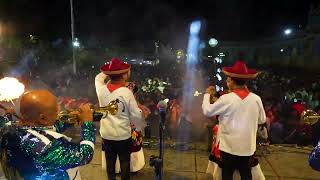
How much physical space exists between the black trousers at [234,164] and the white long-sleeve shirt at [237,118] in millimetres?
72

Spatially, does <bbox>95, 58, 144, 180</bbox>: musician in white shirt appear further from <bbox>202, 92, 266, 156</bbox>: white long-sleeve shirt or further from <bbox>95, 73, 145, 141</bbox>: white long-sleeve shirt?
<bbox>202, 92, 266, 156</bbox>: white long-sleeve shirt

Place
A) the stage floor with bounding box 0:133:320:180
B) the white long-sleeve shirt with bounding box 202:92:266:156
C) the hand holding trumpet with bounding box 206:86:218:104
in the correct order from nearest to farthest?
the white long-sleeve shirt with bounding box 202:92:266:156 < the hand holding trumpet with bounding box 206:86:218:104 < the stage floor with bounding box 0:133:320:180

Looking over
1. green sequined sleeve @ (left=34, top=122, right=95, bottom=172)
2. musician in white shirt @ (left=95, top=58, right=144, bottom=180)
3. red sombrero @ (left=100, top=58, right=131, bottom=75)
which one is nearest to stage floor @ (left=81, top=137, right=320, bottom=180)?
musician in white shirt @ (left=95, top=58, right=144, bottom=180)

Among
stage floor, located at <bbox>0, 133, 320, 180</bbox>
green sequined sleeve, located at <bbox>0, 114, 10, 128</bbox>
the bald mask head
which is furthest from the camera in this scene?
stage floor, located at <bbox>0, 133, 320, 180</bbox>

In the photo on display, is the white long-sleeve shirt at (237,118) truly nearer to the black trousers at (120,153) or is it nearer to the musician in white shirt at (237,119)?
the musician in white shirt at (237,119)

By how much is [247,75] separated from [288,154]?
134 inches

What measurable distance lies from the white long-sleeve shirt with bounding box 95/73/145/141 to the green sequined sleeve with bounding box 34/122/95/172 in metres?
1.81

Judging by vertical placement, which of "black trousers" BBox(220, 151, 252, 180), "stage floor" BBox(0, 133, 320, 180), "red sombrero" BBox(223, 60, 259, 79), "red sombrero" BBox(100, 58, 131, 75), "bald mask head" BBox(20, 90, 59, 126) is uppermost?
"red sombrero" BBox(100, 58, 131, 75)

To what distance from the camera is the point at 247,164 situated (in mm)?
4336

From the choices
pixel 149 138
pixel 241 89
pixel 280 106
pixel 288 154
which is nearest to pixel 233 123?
pixel 241 89

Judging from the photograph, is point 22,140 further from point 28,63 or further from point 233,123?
point 28,63

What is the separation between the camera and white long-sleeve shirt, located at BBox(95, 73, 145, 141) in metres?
4.54

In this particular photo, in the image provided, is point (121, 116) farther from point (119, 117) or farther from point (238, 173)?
point (238, 173)

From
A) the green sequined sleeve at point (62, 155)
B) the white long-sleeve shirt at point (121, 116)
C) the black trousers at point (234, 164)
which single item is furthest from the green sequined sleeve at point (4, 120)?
the black trousers at point (234, 164)
